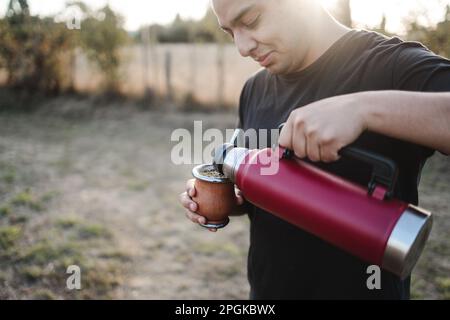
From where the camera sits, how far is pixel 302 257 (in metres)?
1.37

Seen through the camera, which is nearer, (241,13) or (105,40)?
(241,13)

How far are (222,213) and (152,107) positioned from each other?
8.61m

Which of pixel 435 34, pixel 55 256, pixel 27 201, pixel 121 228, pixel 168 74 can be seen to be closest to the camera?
pixel 55 256

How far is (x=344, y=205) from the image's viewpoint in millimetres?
967

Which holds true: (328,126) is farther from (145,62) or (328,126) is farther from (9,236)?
(145,62)

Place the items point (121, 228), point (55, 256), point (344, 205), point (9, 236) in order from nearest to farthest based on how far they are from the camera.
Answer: point (344, 205) → point (55, 256) → point (9, 236) → point (121, 228)

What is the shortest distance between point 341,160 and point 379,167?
11.0 inches

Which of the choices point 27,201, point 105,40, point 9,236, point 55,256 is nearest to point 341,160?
point 55,256

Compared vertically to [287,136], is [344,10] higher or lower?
higher

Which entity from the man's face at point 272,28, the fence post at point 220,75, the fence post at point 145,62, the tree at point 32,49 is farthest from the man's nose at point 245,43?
the tree at point 32,49

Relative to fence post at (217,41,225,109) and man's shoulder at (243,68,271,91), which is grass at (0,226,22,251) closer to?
man's shoulder at (243,68,271,91)

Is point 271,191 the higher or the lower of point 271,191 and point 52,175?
the higher

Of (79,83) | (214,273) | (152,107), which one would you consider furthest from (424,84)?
(79,83)

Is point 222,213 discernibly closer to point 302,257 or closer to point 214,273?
point 302,257
